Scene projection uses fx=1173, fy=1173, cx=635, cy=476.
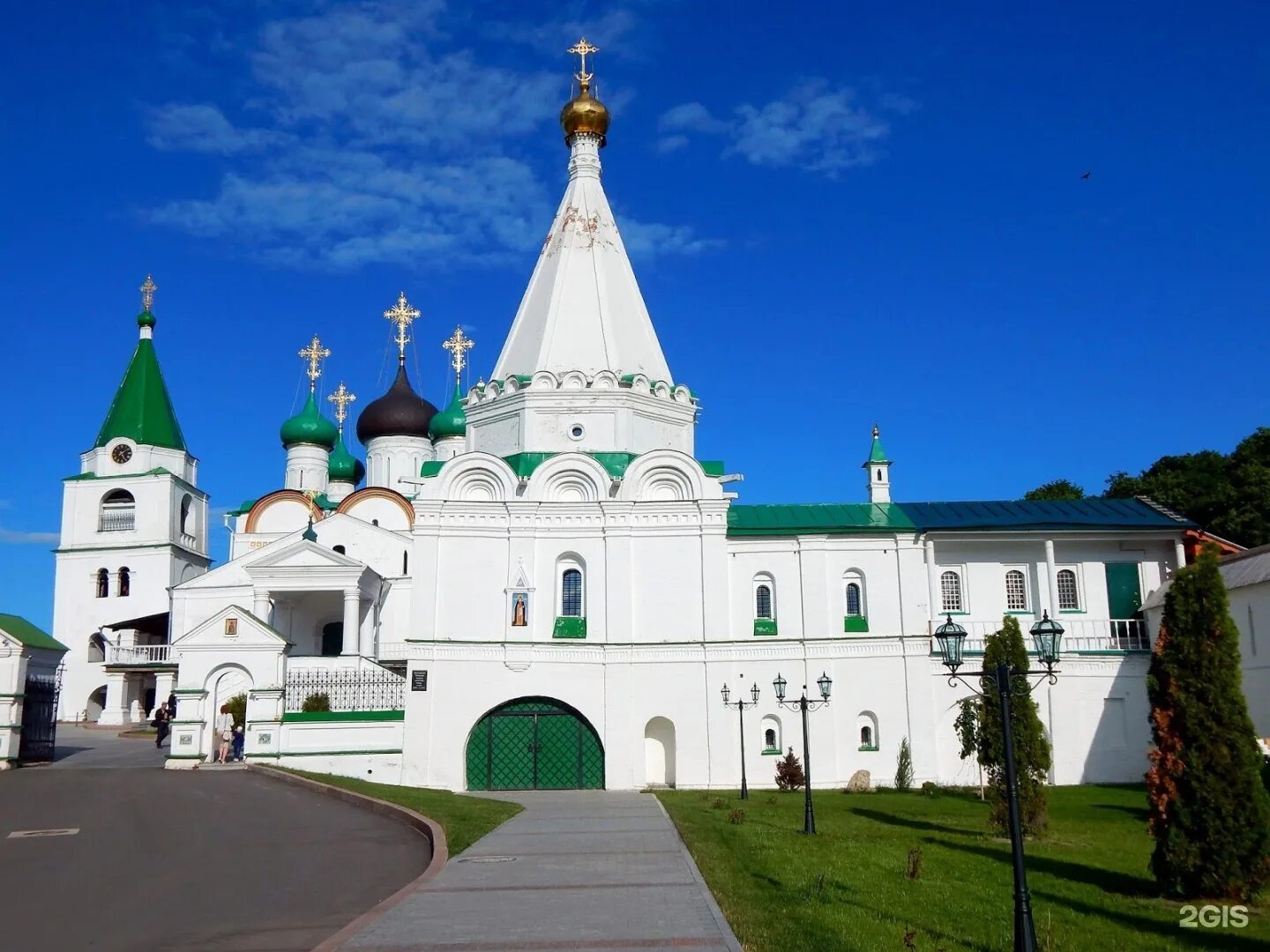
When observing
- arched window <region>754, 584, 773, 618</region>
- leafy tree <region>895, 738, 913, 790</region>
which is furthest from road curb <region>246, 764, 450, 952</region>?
leafy tree <region>895, 738, 913, 790</region>

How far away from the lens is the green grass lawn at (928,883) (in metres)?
9.14

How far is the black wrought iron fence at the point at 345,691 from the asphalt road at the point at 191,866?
4449 millimetres

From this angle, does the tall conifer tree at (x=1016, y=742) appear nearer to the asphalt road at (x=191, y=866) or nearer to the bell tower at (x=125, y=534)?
the asphalt road at (x=191, y=866)

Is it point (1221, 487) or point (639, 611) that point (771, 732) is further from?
point (1221, 487)

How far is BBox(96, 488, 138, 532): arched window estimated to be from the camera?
4694 cm

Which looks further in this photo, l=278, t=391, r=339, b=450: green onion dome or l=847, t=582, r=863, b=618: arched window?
l=278, t=391, r=339, b=450: green onion dome

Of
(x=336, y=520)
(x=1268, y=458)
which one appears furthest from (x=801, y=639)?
(x=1268, y=458)

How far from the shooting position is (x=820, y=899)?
10375mm

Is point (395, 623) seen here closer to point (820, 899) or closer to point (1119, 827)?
point (1119, 827)

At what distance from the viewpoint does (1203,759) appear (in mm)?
11000

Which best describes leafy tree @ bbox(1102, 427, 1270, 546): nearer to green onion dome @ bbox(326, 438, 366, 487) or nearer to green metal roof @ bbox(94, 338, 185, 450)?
green onion dome @ bbox(326, 438, 366, 487)

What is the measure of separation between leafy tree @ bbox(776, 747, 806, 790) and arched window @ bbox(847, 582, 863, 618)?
3.58 m

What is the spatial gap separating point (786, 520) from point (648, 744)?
589 cm

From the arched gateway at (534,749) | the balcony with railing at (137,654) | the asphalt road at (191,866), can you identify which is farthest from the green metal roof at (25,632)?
the balcony with railing at (137,654)
